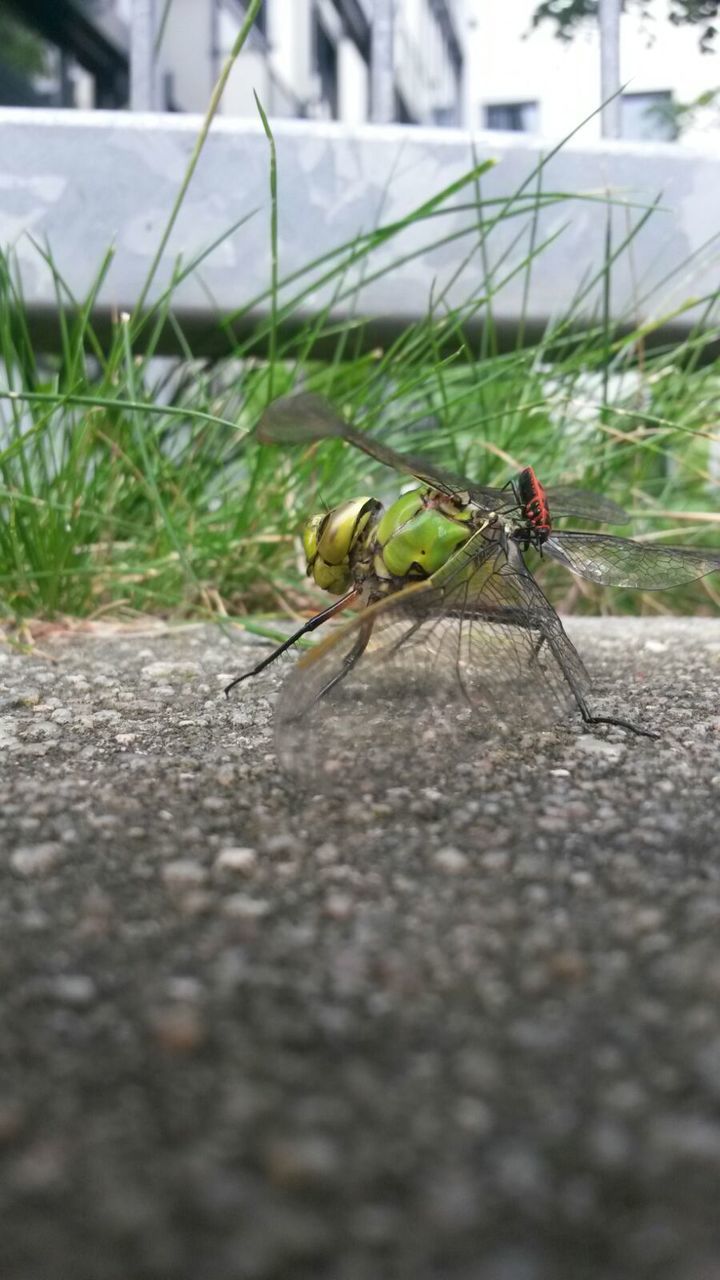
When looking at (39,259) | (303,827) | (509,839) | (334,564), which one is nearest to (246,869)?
(303,827)

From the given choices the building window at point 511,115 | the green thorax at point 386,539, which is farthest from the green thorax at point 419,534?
the building window at point 511,115

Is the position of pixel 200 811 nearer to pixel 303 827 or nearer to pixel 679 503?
pixel 303 827

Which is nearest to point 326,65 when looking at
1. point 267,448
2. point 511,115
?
point 511,115

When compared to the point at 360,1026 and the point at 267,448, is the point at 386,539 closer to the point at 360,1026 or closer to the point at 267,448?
the point at 267,448

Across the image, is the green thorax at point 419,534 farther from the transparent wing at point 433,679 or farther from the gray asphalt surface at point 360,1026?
the gray asphalt surface at point 360,1026

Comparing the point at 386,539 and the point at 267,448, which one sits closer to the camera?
the point at 386,539

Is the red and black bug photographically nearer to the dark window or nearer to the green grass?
the green grass
